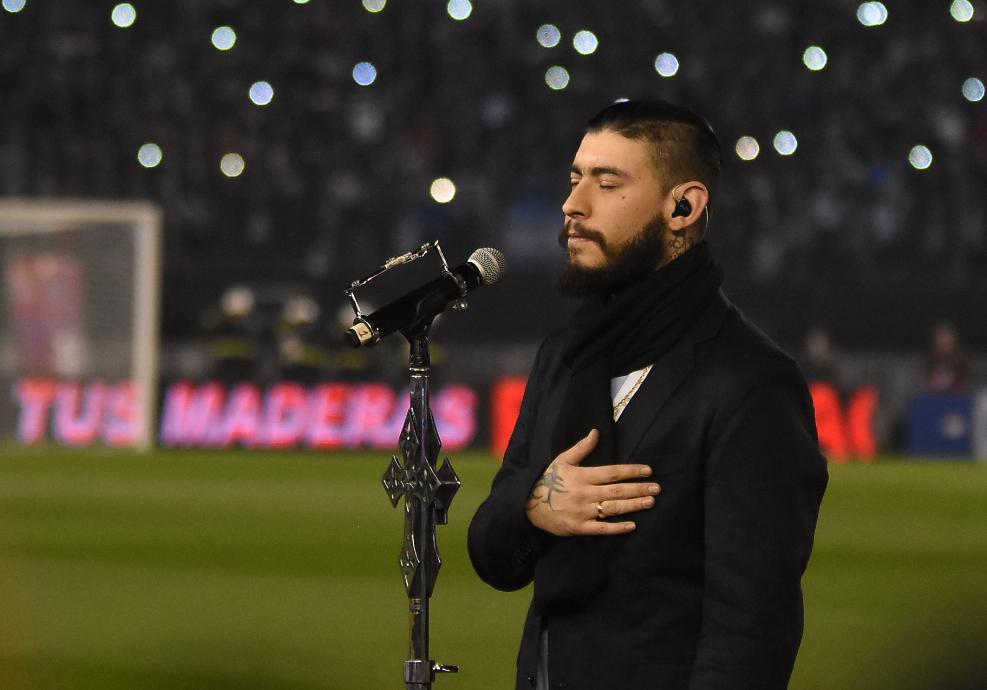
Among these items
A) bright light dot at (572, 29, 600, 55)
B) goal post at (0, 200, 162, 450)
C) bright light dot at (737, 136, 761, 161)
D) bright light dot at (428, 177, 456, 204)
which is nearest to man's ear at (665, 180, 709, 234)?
goal post at (0, 200, 162, 450)

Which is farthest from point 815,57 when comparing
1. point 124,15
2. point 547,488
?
point 547,488

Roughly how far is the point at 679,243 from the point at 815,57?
27.1m

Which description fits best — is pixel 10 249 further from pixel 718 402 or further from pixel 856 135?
pixel 718 402

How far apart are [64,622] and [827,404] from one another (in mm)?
13125

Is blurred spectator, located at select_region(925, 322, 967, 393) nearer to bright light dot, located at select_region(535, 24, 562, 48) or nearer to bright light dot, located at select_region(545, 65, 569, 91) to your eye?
bright light dot, located at select_region(545, 65, 569, 91)

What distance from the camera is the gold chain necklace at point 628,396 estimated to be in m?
2.74

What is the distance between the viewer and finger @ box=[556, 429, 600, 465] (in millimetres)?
2672

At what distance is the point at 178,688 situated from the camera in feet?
23.0

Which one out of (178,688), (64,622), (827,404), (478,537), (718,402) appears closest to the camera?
(718,402)

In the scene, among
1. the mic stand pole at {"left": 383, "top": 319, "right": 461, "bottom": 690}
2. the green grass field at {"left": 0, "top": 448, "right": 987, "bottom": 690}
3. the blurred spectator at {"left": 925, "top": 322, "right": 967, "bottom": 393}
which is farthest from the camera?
the blurred spectator at {"left": 925, "top": 322, "right": 967, "bottom": 393}

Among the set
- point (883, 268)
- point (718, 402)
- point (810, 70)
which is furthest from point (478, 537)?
point (810, 70)

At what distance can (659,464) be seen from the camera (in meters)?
2.66

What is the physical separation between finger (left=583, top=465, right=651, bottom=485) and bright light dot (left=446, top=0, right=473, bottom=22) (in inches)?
1053

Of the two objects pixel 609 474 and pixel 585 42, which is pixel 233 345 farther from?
pixel 609 474
